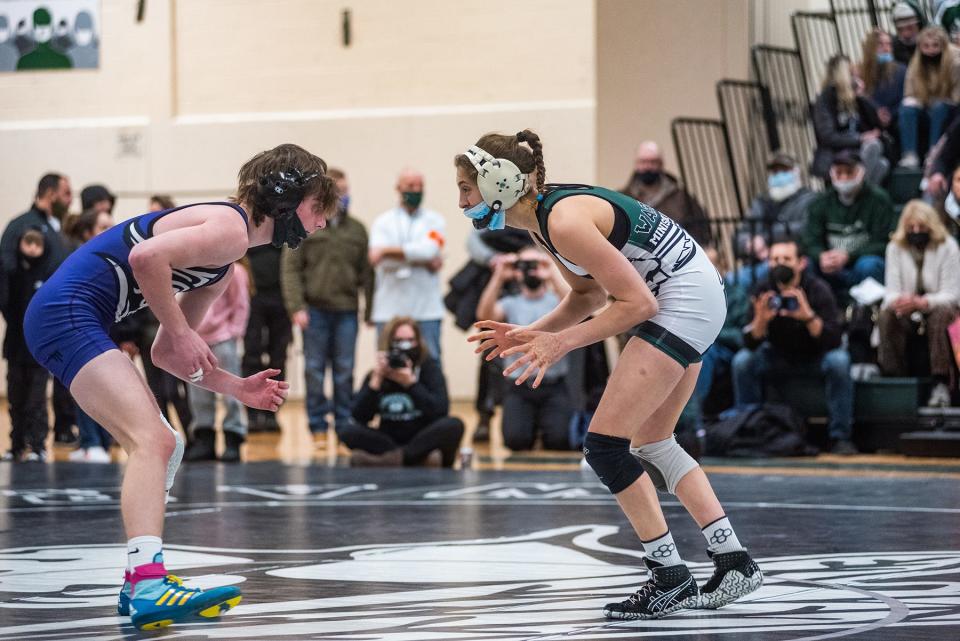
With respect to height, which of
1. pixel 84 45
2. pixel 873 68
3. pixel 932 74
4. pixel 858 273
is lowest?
pixel 858 273

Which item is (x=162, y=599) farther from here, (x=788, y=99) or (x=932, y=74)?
(x=788, y=99)

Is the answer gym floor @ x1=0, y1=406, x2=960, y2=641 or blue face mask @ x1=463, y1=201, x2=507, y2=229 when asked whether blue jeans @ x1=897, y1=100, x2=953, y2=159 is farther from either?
blue face mask @ x1=463, y1=201, x2=507, y2=229

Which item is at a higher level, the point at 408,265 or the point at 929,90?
the point at 929,90

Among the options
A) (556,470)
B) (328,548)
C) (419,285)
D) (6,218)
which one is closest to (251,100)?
(6,218)

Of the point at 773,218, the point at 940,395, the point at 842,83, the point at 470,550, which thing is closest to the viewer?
the point at 470,550

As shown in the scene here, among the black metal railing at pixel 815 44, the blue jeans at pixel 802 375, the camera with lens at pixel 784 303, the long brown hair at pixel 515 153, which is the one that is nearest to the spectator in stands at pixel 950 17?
the black metal railing at pixel 815 44

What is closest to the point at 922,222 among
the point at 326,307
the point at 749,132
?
the point at 326,307

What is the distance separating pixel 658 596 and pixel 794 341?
5.16m

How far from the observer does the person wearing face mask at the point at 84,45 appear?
1426cm

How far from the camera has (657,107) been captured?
12.9 metres

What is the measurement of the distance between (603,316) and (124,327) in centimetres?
574

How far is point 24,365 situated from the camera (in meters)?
8.95

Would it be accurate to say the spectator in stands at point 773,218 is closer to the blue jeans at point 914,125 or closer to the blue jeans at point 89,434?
the blue jeans at point 914,125

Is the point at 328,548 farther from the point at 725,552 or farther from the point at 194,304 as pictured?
the point at 725,552
